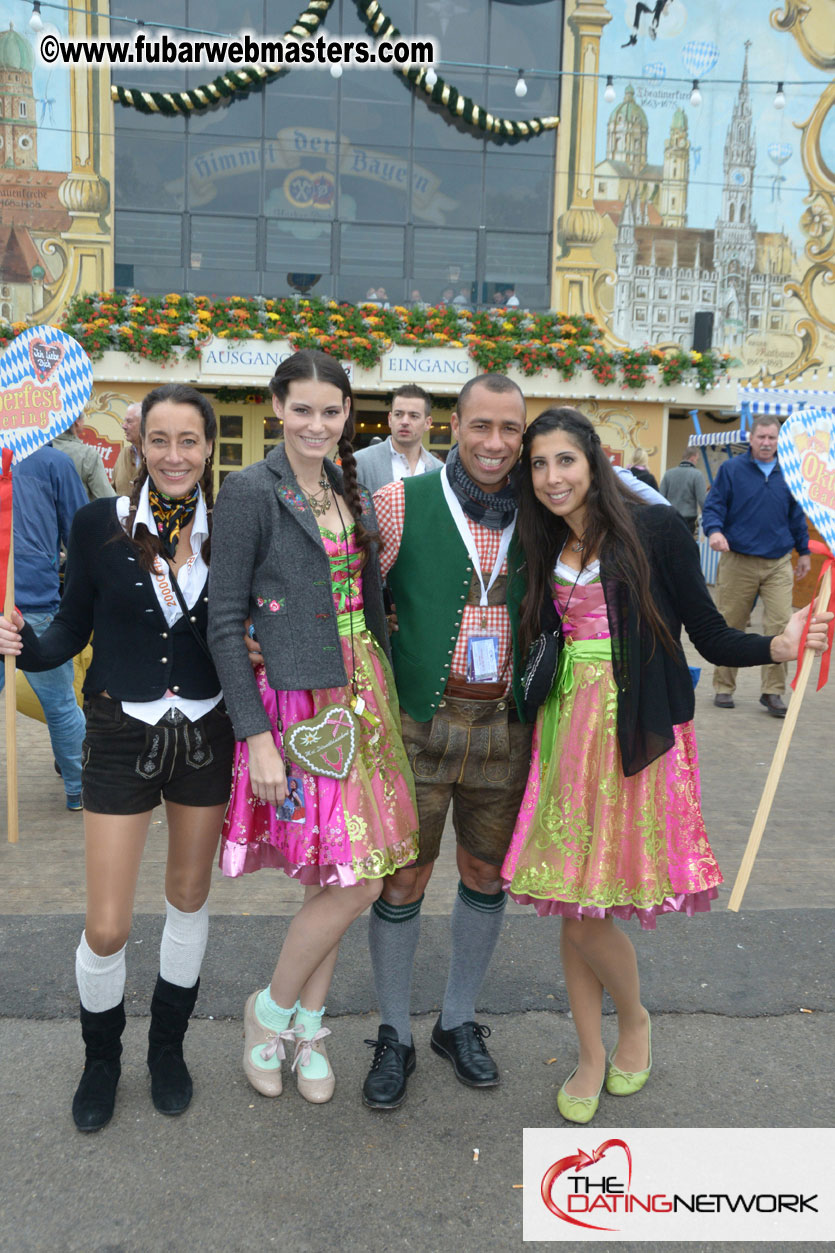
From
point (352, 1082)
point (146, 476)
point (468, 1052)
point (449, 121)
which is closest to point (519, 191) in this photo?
point (449, 121)

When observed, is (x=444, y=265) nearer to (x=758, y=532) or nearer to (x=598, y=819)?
(x=758, y=532)

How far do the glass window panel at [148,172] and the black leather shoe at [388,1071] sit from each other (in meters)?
14.5

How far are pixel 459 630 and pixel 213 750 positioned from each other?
73 centimetres

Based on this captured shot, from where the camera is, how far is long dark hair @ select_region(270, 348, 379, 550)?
2449 millimetres

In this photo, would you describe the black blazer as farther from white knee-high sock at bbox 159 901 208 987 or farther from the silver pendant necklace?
white knee-high sock at bbox 159 901 208 987

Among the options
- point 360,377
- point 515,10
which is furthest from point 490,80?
point 360,377

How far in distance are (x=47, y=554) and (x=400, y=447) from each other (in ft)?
6.58

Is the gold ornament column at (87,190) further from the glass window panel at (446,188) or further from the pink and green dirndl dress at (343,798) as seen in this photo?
the pink and green dirndl dress at (343,798)

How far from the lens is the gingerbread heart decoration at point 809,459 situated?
274cm

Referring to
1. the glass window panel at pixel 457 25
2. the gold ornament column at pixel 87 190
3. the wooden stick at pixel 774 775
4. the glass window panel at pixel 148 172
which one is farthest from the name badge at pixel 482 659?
the glass window panel at pixel 457 25

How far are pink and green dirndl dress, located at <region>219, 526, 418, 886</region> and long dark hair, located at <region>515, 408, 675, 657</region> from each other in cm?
44

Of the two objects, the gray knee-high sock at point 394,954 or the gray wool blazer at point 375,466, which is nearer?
the gray knee-high sock at point 394,954

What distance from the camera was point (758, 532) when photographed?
7055mm

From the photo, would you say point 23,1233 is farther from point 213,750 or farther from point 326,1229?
point 213,750
